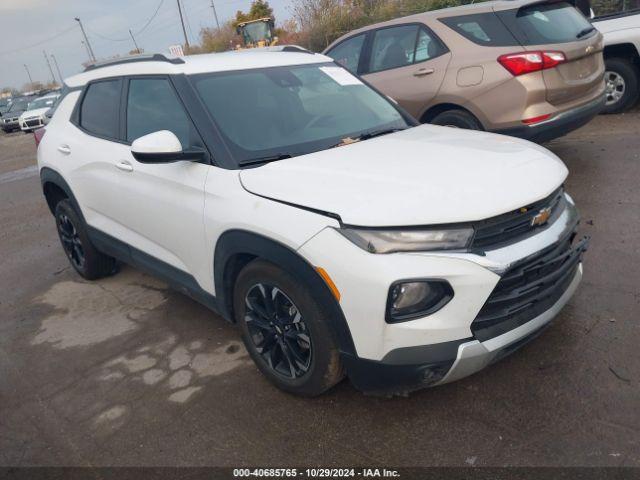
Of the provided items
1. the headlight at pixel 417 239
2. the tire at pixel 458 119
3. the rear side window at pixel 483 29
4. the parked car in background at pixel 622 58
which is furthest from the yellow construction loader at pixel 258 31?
the headlight at pixel 417 239

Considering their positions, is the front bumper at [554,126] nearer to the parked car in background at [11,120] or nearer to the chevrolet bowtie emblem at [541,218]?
the chevrolet bowtie emblem at [541,218]

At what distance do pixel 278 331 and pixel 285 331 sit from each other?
6 cm

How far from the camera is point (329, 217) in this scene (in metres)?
2.38

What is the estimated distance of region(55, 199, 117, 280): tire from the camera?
4609mm

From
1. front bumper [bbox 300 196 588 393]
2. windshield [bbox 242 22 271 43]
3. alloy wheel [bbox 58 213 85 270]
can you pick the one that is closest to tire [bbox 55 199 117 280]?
alloy wheel [bbox 58 213 85 270]

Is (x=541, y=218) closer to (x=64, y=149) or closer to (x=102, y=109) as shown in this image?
(x=102, y=109)

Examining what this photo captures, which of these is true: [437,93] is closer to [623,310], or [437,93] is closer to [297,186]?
[623,310]

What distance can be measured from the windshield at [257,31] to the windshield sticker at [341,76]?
2196 cm

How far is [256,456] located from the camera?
8.38ft

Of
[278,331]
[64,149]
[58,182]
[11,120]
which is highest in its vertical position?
[64,149]

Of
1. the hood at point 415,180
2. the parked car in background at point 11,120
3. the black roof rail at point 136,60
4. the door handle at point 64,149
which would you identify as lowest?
the parked car in background at point 11,120

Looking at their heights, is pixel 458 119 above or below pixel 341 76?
below

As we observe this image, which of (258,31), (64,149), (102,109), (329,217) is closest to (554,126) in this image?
(329,217)

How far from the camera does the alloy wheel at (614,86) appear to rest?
757 centimetres
